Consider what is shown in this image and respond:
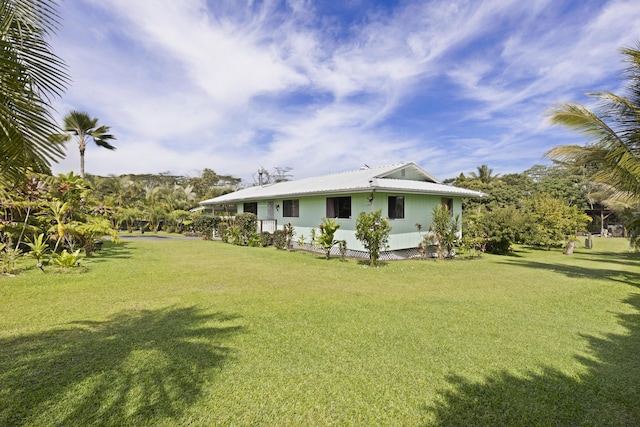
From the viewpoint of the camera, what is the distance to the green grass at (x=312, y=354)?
294 centimetres

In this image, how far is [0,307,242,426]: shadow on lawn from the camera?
2.82 meters

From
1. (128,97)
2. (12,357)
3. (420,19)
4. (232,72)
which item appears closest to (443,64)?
(420,19)

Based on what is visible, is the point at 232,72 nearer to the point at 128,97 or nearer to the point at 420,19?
the point at 128,97

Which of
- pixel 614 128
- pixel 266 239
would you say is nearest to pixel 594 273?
pixel 614 128

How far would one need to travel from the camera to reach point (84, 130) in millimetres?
18531

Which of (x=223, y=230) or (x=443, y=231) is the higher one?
(x=443, y=231)

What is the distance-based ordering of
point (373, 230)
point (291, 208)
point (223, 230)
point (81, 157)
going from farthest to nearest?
point (223, 230) < point (81, 157) < point (291, 208) < point (373, 230)

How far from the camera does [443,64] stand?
15.4 meters

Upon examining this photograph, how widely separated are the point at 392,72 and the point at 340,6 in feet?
13.6

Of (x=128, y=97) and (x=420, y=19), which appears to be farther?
(x=128, y=97)

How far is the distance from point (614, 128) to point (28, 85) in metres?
12.5

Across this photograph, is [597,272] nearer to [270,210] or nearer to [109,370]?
[109,370]

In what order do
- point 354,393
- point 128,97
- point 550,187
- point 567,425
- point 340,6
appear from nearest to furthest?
point 567,425
point 354,393
point 340,6
point 128,97
point 550,187

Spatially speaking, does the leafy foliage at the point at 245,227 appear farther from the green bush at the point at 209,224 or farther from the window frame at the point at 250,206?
the green bush at the point at 209,224
